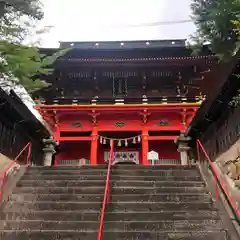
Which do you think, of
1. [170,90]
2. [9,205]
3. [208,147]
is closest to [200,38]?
[208,147]

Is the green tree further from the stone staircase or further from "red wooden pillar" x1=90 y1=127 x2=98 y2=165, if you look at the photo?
"red wooden pillar" x1=90 y1=127 x2=98 y2=165

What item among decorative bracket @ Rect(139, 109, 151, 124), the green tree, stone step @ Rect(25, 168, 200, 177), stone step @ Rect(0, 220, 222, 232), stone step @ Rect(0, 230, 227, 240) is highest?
decorative bracket @ Rect(139, 109, 151, 124)

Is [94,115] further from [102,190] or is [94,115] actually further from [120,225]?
[120,225]

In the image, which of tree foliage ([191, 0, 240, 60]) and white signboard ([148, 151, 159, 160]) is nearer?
tree foliage ([191, 0, 240, 60])

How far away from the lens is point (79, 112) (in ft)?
58.6

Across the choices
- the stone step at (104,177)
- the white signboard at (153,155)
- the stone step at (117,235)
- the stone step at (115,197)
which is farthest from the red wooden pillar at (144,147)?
the stone step at (117,235)

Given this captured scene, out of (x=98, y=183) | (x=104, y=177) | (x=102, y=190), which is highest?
(x=104, y=177)

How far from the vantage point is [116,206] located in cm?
659

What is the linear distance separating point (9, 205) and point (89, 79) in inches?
515

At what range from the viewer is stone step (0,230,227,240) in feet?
17.6

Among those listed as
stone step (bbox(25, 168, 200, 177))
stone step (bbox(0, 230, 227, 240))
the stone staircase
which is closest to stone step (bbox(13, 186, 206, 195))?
the stone staircase

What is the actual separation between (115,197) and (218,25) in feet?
16.8

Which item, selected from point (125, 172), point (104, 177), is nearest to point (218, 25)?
point (125, 172)

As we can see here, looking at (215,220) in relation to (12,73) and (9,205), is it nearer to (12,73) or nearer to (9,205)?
(9,205)
